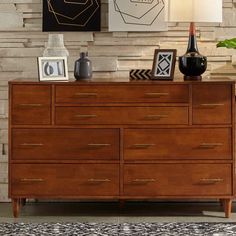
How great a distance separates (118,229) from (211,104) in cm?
104

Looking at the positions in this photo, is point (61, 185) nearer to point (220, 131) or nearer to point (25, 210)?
point (25, 210)

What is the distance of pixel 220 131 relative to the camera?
4.84 meters

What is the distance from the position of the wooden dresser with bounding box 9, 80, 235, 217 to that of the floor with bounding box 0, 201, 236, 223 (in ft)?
0.52

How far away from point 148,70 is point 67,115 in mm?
675

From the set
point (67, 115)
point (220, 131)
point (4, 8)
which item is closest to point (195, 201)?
point (220, 131)

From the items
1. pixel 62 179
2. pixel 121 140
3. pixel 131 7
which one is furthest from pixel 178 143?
pixel 131 7

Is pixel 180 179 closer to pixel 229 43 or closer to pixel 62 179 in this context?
pixel 62 179

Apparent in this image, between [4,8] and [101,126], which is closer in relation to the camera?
[101,126]

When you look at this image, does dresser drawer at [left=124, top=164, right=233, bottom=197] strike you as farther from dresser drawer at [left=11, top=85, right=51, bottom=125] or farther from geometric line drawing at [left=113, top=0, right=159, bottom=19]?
geometric line drawing at [left=113, top=0, right=159, bottom=19]

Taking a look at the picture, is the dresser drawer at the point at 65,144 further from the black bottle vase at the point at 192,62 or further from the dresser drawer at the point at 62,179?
the black bottle vase at the point at 192,62

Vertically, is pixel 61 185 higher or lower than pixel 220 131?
lower

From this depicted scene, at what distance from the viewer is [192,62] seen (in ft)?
16.3

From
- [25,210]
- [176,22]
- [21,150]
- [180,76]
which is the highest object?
[176,22]

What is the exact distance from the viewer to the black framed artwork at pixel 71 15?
5312mm
